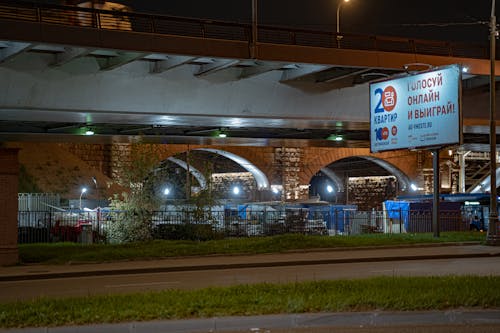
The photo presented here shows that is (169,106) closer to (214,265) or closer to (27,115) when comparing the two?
(27,115)

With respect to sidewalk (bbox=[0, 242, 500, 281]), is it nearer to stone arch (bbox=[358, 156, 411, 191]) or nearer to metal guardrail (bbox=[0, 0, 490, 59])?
metal guardrail (bbox=[0, 0, 490, 59])

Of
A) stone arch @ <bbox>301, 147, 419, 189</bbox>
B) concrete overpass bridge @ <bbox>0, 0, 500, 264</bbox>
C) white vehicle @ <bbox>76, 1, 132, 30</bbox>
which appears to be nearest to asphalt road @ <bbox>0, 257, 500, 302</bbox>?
concrete overpass bridge @ <bbox>0, 0, 500, 264</bbox>

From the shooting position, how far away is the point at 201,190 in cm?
3025

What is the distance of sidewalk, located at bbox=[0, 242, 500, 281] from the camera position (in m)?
20.3

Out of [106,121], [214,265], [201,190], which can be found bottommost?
[214,265]

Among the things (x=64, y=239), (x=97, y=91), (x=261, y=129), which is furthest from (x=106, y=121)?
(x=261, y=129)

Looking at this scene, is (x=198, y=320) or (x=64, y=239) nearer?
(x=198, y=320)

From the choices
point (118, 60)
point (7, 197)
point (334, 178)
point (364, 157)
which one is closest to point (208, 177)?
point (118, 60)

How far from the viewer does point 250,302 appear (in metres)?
12.1

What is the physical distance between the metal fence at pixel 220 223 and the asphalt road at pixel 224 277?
343 inches

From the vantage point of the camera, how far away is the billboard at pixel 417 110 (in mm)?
28312

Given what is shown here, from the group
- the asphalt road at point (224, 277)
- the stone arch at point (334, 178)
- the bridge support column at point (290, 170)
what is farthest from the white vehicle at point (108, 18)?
the stone arch at point (334, 178)

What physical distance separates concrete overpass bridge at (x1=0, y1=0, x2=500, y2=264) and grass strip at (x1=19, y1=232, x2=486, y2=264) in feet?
13.1

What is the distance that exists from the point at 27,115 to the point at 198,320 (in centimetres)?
1810
